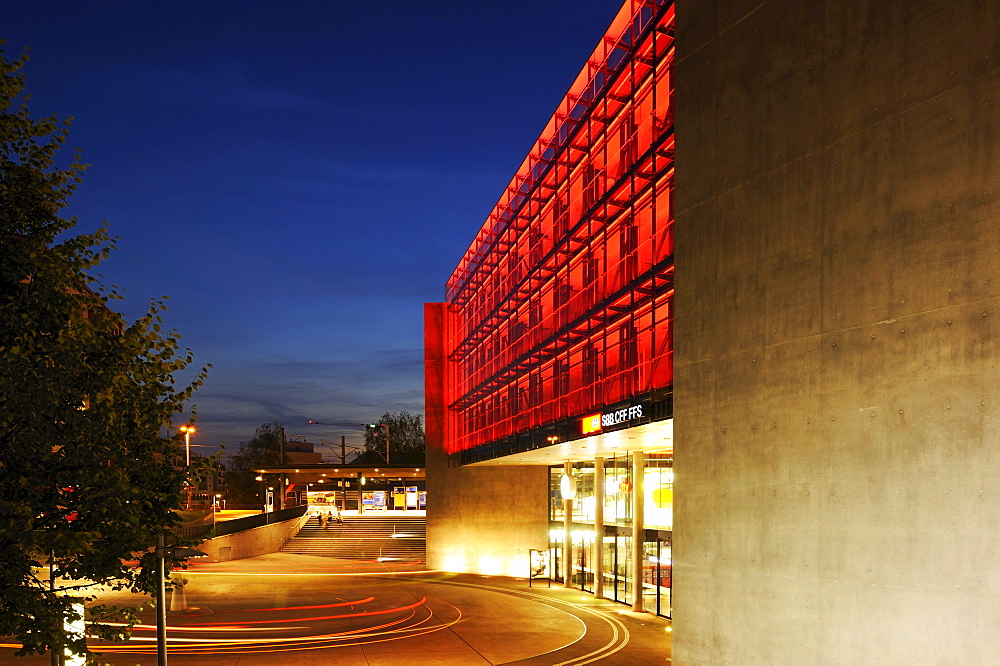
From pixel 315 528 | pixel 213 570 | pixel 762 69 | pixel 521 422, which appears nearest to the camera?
pixel 762 69

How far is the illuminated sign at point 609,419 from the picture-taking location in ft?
71.5

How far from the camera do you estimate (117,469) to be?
34.6ft

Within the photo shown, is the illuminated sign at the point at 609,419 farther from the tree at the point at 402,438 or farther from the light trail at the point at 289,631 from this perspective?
the tree at the point at 402,438

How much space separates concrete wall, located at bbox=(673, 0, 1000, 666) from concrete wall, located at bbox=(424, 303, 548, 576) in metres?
32.3

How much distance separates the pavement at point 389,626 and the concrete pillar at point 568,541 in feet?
2.02

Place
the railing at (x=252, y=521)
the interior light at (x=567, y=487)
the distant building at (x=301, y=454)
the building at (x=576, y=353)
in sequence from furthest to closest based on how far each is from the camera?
the distant building at (x=301, y=454) < the railing at (x=252, y=521) < the interior light at (x=567, y=487) < the building at (x=576, y=353)

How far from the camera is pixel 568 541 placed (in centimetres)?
3959

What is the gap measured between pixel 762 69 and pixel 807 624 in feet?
28.0

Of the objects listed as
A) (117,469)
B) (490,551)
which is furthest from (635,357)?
(490,551)

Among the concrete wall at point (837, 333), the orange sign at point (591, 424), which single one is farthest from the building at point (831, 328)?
the orange sign at point (591, 424)

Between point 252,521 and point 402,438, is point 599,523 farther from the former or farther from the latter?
point 402,438

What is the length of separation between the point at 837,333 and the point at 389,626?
1976cm

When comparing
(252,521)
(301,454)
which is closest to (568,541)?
(252,521)

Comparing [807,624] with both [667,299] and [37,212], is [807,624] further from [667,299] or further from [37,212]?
[37,212]
